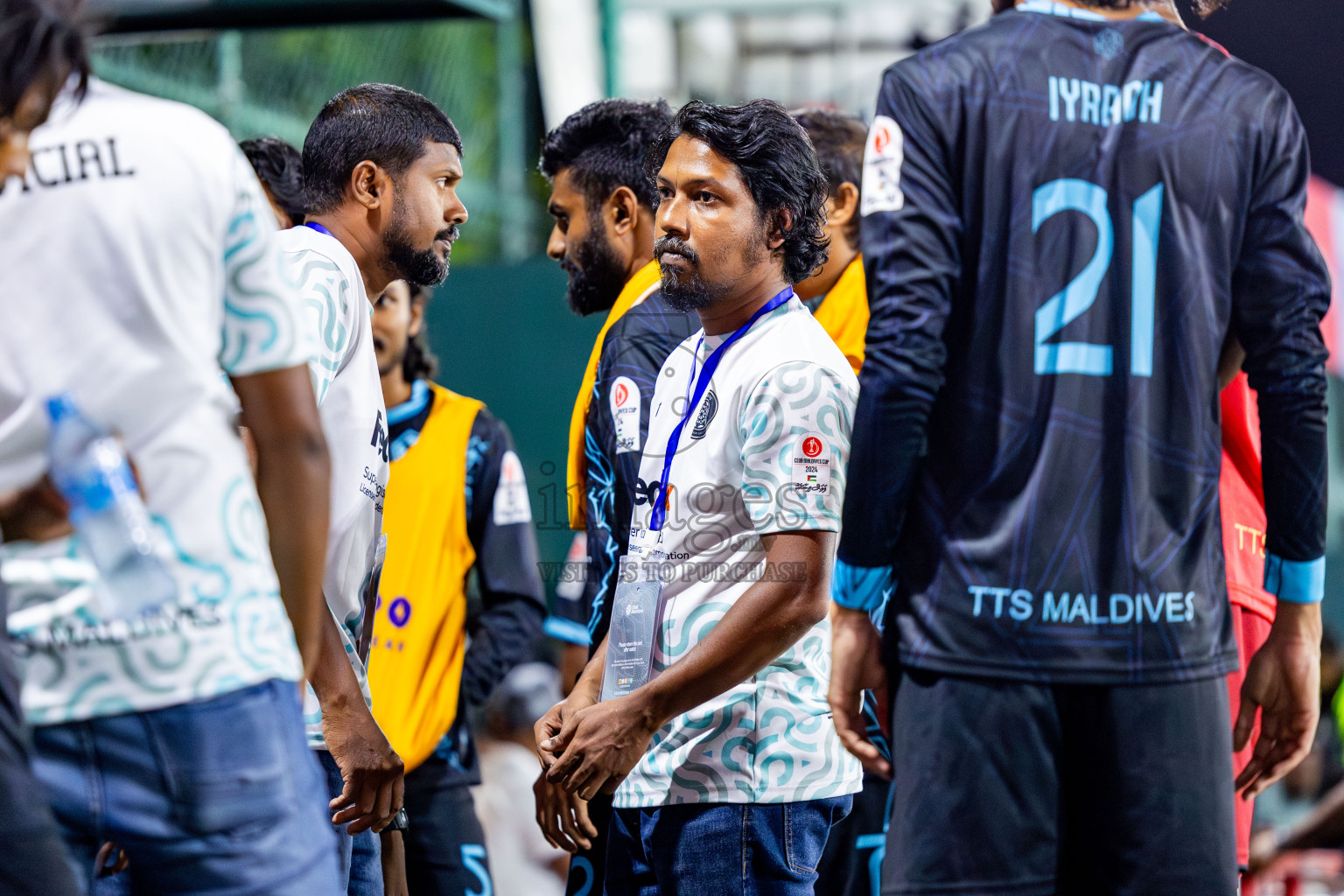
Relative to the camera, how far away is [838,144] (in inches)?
167

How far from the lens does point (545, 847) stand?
17.6 feet

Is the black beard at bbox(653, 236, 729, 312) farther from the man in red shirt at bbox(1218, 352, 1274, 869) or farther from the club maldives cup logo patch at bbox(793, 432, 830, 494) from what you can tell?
the man in red shirt at bbox(1218, 352, 1274, 869)

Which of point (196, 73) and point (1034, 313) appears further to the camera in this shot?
point (196, 73)

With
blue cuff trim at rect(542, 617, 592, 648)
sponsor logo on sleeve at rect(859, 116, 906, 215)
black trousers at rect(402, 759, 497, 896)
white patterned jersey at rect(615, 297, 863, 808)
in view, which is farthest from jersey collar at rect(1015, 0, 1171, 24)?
blue cuff trim at rect(542, 617, 592, 648)

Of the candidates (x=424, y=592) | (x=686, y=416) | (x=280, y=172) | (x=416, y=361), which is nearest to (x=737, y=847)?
(x=686, y=416)

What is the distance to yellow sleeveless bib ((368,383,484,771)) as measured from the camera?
153 inches

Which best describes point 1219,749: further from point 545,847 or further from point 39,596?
point 545,847

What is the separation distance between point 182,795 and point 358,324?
1.30 metres

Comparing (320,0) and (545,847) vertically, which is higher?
(320,0)

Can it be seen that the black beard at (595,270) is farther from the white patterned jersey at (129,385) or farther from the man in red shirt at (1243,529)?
the white patterned jersey at (129,385)

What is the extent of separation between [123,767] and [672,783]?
123 cm

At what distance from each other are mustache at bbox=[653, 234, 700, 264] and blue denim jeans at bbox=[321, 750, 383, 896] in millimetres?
1239

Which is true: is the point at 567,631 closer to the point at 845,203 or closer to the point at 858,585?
the point at 845,203

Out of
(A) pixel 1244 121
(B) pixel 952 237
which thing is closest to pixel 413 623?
(B) pixel 952 237
